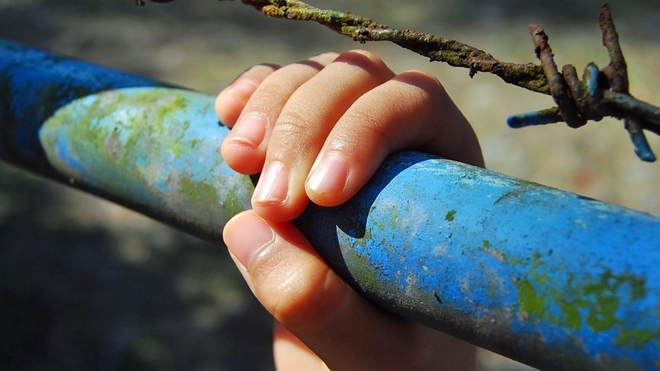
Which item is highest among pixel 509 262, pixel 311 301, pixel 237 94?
pixel 509 262

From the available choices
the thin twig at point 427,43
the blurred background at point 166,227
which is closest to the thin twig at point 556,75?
the thin twig at point 427,43

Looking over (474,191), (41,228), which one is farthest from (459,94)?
(474,191)

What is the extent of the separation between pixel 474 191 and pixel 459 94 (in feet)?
9.36

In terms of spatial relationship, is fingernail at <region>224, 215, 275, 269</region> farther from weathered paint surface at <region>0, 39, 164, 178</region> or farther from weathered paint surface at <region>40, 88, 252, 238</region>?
weathered paint surface at <region>0, 39, 164, 178</region>

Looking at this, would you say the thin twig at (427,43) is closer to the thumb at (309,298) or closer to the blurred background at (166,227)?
the thumb at (309,298)

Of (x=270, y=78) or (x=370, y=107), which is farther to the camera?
(x=270, y=78)

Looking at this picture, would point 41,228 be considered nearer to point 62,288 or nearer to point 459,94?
point 62,288

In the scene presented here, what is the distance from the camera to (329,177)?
68 cm

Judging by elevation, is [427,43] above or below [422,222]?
above

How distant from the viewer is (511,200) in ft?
1.86

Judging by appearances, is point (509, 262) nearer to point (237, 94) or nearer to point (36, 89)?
point (237, 94)

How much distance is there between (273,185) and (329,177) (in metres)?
0.08

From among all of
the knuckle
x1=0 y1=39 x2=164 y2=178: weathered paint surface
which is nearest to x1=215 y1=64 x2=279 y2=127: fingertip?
x1=0 y1=39 x2=164 y2=178: weathered paint surface

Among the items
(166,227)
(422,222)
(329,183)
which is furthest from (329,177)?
(166,227)
